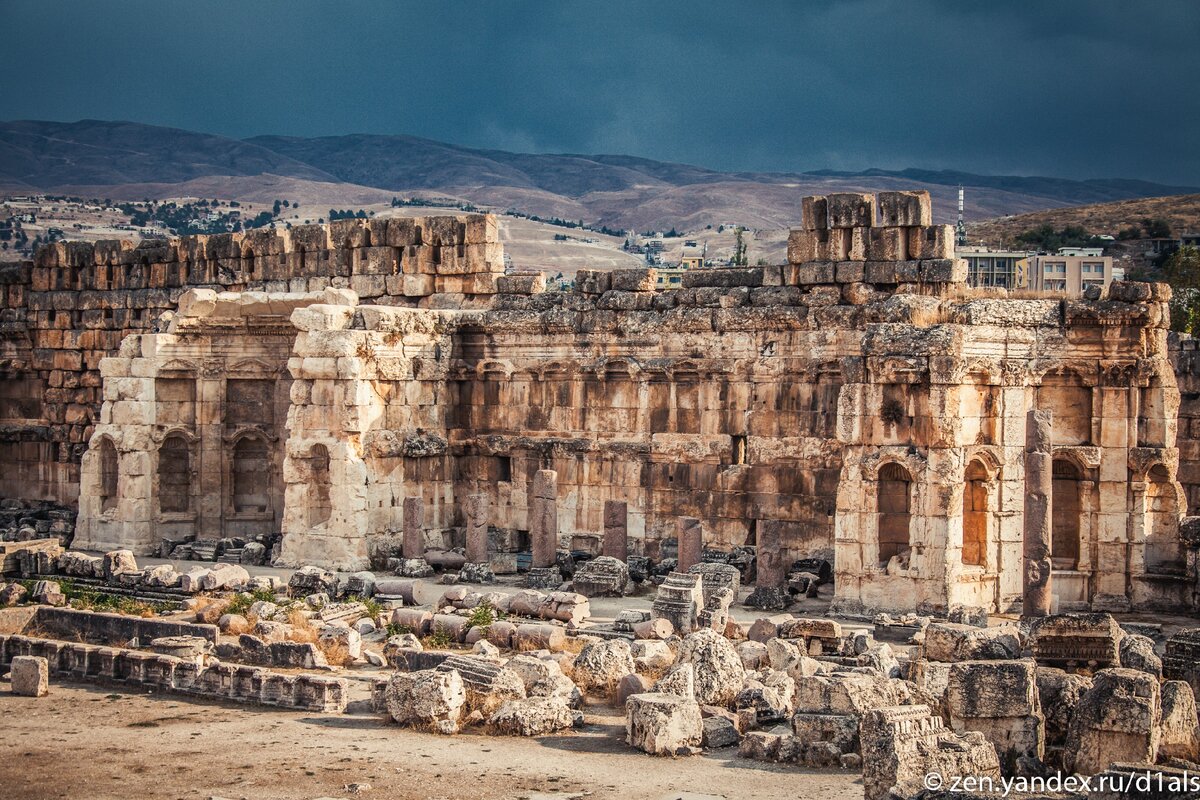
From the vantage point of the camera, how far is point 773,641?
849 inches

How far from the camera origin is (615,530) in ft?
95.5

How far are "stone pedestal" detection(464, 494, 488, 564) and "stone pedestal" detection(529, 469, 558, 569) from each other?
959 mm

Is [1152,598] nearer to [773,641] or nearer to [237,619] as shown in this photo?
[773,641]

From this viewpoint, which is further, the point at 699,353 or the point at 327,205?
the point at 327,205

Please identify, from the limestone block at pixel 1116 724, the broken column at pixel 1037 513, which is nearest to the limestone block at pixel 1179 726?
the limestone block at pixel 1116 724

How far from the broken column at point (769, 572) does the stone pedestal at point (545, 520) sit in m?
3.96

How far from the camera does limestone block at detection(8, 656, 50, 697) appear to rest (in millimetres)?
21719

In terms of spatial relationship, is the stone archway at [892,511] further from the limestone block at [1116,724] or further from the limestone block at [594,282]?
the limestone block at [1116,724]

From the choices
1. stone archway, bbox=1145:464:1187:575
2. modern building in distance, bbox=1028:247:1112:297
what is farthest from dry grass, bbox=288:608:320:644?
modern building in distance, bbox=1028:247:1112:297

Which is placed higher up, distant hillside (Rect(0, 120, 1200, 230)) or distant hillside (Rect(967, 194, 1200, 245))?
distant hillside (Rect(0, 120, 1200, 230))

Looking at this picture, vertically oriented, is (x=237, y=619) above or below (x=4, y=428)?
below

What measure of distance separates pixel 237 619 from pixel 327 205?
355 feet

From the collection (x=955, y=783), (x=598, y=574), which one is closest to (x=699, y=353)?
(x=598, y=574)

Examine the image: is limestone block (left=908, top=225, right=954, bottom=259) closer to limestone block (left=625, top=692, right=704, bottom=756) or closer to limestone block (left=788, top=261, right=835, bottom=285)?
limestone block (left=788, top=261, right=835, bottom=285)
